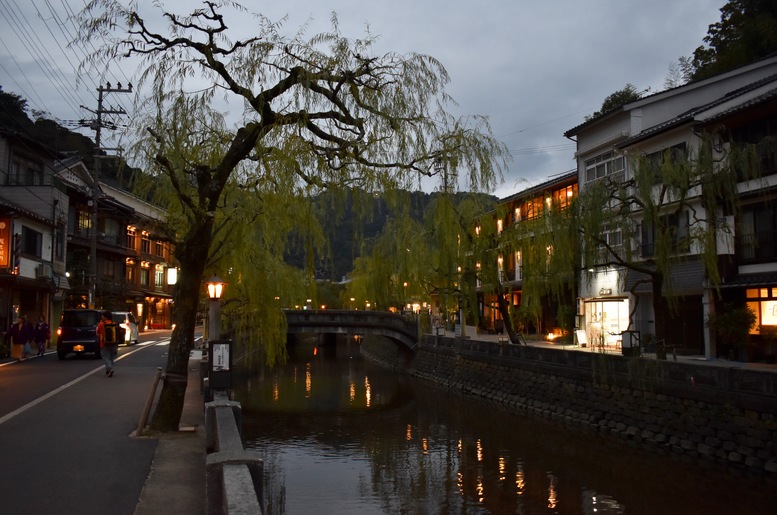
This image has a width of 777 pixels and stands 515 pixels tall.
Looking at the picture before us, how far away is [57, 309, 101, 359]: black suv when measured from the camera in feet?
84.5

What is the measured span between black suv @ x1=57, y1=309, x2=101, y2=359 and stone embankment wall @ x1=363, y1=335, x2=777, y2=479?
54.4 ft

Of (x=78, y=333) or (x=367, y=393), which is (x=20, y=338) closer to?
(x=78, y=333)

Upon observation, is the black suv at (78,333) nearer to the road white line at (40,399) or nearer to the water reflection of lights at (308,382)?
the road white line at (40,399)

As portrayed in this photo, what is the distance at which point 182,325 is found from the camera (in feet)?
36.8

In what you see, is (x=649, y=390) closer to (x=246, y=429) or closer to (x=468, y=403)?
(x=468, y=403)

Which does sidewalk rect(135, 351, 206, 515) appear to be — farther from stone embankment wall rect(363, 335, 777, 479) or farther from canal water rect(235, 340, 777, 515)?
stone embankment wall rect(363, 335, 777, 479)

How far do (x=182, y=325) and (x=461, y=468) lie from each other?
9.16 metres

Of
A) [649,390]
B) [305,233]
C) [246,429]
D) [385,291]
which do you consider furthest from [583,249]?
[385,291]

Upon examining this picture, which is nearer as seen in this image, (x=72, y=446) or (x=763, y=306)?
(x=72, y=446)

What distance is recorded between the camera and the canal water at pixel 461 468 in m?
13.8

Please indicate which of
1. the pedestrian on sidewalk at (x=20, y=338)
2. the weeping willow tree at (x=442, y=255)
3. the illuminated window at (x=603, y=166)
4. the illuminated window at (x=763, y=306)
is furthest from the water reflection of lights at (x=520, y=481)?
the pedestrian on sidewalk at (x=20, y=338)

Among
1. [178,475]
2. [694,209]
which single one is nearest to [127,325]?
[694,209]

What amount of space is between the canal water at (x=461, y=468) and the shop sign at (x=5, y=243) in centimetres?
1258

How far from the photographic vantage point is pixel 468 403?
28438mm
